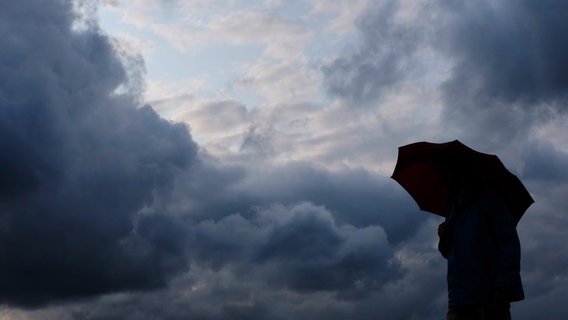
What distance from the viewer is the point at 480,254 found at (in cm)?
821

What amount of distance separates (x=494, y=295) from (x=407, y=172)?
8.04 ft

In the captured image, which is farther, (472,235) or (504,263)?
(472,235)

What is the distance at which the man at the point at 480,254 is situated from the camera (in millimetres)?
7789

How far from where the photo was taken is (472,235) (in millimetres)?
8328

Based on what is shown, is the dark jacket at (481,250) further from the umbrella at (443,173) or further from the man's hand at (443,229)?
the umbrella at (443,173)

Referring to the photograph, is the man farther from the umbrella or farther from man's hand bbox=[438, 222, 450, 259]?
the umbrella

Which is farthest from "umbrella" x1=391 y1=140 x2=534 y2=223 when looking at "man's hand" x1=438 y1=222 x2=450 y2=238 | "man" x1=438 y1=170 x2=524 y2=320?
"man's hand" x1=438 y1=222 x2=450 y2=238

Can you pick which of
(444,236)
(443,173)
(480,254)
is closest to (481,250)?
(480,254)

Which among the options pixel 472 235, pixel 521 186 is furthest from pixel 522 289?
pixel 521 186

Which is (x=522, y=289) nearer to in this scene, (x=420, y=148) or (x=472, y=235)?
(x=472, y=235)

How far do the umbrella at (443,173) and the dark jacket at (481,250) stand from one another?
238 millimetres

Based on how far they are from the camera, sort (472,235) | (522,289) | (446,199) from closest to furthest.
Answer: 1. (522,289)
2. (472,235)
3. (446,199)

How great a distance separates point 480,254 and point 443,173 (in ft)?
4.38

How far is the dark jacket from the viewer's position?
780cm
